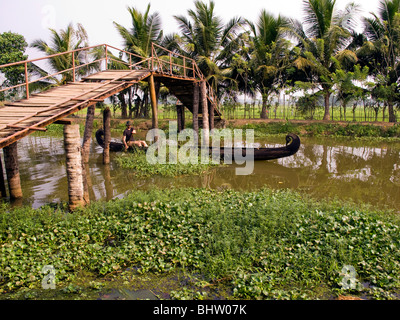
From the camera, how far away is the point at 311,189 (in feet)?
30.0

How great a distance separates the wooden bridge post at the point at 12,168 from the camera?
7734mm

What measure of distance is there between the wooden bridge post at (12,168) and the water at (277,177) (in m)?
0.29

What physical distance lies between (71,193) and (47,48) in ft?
50.6

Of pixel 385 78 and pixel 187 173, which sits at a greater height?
pixel 385 78

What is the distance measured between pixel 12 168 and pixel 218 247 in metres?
5.80

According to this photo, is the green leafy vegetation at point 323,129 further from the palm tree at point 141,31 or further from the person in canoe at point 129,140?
the person in canoe at point 129,140

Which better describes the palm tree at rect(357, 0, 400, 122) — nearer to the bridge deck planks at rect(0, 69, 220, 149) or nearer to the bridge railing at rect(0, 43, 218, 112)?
the bridge railing at rect(0, 43, 218, 112)

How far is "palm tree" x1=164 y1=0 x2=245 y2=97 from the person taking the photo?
21.8 meters

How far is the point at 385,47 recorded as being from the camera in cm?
1953

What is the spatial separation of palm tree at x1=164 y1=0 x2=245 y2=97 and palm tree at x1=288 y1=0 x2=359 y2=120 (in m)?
4.27

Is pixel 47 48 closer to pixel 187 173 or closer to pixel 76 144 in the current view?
pixel 187 173
